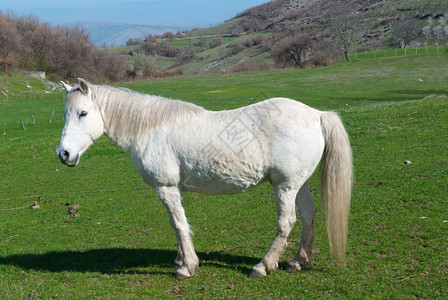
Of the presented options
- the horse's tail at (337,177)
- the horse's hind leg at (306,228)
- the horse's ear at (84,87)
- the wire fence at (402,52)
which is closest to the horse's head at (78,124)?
the horse's ear at (84,87)

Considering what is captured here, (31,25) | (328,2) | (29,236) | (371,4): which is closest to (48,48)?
(31,25)

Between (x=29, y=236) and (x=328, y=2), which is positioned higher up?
(x=328, y=2)

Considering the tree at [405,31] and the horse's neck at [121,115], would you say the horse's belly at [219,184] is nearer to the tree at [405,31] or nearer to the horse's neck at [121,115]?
the horse's neck at [121,115]

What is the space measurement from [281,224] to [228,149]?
3.99ft

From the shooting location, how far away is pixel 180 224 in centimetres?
523

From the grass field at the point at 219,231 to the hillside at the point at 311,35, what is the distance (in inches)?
2036

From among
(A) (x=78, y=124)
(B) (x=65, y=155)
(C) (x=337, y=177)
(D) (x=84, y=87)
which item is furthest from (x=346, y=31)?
(B) (x=65, y=155)

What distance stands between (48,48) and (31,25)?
9.09 m

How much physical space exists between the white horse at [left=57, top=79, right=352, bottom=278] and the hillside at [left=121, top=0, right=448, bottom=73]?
57069 mm

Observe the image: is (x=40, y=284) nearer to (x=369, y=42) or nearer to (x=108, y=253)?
(x=108, y=253)

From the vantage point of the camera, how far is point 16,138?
19.0m

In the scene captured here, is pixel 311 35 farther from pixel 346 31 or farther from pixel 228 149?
pixel 228 149

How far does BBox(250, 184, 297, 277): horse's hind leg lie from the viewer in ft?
16.3

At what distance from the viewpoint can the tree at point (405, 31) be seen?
68.1 meters
